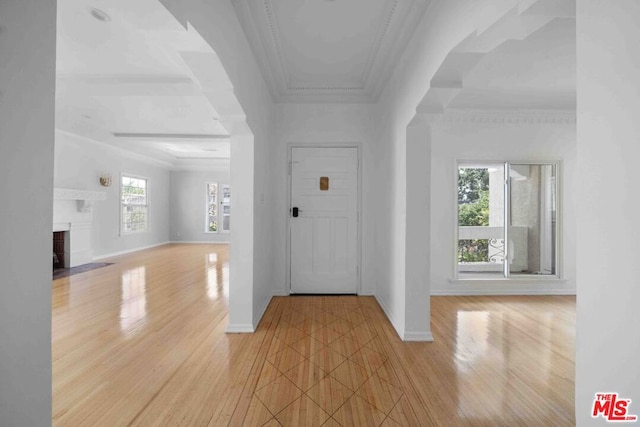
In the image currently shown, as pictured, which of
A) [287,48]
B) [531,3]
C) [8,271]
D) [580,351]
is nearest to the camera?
[8,271]

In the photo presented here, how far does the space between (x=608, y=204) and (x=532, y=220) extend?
4179mm

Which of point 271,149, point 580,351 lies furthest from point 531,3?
point 271,149

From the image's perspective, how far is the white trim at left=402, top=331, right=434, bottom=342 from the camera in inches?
101

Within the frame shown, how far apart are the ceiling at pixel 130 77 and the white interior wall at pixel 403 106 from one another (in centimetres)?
144

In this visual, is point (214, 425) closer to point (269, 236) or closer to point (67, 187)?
point (269, 236)

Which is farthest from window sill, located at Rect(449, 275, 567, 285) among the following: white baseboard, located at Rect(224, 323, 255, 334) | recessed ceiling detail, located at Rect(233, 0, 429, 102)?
white baseboard, located at Rect(224, 323, 255, 334)

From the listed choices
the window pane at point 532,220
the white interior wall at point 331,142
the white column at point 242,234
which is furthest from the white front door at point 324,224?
the window pane at point 532,220

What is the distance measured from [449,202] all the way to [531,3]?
3144mm

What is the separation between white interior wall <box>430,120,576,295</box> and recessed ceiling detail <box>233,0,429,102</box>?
4.62ft

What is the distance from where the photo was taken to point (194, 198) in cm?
976

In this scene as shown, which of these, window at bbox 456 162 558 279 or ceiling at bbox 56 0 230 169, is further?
window at bbox 456 162 558 279

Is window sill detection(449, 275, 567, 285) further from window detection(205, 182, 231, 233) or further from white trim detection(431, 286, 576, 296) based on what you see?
window detection(205, 182, 231, 233)

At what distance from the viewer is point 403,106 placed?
2.66 m

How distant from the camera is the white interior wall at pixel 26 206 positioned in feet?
2.00
